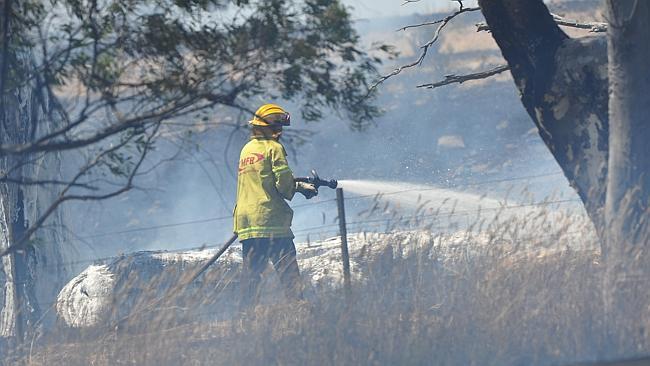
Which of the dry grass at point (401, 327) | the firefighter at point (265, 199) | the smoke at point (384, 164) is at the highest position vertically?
the smoke at point (384, 164)

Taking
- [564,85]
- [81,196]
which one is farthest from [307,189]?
[81,196]

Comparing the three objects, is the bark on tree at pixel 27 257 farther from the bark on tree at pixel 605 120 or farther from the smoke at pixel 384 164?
the smoke at pixel 384 164

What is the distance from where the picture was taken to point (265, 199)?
796 cm

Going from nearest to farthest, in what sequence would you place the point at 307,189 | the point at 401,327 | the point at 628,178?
the point at 401,327 → the point at 628,178 → the point at 307,189

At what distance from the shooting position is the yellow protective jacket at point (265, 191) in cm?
788

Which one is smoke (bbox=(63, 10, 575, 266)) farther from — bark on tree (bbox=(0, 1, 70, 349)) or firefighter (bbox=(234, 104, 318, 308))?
firefighter (bbox=(234, 104, 318, 308))

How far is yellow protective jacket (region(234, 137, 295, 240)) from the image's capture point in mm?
7875

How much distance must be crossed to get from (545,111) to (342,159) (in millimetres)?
19060

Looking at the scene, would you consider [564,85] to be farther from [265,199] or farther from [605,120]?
[265,199]

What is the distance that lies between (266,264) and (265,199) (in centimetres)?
53

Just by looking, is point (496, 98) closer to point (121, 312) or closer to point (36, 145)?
point (121, 312)

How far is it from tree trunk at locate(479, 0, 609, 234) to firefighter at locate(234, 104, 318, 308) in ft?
6.00

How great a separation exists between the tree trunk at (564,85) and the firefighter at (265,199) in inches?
72.0

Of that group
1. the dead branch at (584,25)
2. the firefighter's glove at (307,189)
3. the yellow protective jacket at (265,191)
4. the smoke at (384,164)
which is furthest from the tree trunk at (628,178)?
the smoke at (384,164)
